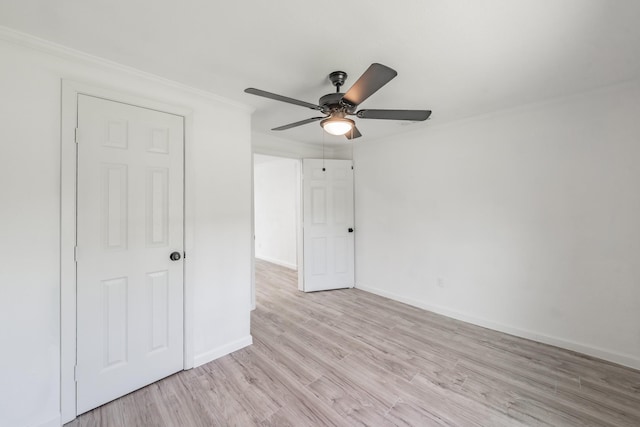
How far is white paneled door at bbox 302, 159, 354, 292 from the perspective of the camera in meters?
4.05

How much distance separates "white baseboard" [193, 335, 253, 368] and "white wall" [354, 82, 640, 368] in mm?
2224

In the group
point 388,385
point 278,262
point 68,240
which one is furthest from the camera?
point 278,262

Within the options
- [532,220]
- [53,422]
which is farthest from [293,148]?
[53,422]

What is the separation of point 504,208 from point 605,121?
105cm

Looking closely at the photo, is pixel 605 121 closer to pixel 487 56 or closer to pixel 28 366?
pixel 487 56

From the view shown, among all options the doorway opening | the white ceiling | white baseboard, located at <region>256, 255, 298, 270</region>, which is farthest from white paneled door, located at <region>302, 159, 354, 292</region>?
the white ceiling

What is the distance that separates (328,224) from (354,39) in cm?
290

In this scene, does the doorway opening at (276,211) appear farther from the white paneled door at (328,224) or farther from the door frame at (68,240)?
the door frame at (68,240)

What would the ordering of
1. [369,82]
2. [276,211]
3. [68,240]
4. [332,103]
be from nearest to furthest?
[369,82] → [68,240] → [332,103] → [276,211]

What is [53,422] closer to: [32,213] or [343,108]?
[32,213]

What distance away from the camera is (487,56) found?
172 centimetres

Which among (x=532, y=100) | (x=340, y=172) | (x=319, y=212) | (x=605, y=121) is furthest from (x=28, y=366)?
(x=605, y=121)

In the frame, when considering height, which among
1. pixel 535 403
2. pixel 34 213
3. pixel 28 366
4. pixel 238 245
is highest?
pixel 34 213

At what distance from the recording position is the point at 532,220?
2592 millimetres
